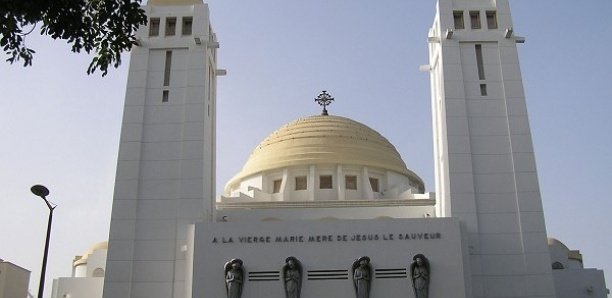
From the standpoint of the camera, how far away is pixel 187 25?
3247 centimetres

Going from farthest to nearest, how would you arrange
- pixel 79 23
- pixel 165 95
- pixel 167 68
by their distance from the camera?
pixel 167 68 < pixel 165 95 < pixel 79 23

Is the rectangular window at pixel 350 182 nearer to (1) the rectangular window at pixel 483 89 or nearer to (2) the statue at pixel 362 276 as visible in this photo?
(1) the rectangular window at pixel 483 89

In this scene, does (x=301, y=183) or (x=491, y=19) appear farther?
(x=301, y=183)

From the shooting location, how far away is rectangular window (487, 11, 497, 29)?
32031 mm

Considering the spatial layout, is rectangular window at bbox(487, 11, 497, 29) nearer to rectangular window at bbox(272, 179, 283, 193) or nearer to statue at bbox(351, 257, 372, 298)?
statue at bbox(351, 257, 372, 298)

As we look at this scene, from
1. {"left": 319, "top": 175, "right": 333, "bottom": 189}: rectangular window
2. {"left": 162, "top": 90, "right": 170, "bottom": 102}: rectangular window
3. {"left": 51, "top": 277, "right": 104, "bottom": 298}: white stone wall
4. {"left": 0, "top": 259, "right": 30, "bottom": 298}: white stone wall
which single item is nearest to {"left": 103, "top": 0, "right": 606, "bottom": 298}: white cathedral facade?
{"left": 162, "top": 90, "right": 170, "bottom": 102}: rectangular window

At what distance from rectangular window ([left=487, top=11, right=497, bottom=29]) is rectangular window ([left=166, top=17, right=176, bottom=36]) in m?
14.2

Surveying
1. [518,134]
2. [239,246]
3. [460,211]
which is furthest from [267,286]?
[518,134]

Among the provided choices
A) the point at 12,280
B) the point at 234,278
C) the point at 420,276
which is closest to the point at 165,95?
the point at 234,278

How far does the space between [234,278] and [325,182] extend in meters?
15.3

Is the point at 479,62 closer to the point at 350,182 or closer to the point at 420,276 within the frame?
the point at 420,276

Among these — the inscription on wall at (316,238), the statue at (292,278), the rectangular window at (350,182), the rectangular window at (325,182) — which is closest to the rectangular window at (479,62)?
the inscription on wall at (316,238)

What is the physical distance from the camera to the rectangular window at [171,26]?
32344mm

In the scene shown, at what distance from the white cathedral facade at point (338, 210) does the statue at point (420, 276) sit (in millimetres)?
37
